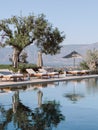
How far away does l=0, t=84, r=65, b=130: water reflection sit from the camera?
982cm

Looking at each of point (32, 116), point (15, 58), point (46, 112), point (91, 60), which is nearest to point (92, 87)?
point (46, 112)

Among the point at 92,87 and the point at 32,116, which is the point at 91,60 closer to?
the point at 92,87

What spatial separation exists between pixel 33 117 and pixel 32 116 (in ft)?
0.60

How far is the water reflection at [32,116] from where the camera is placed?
387 inches

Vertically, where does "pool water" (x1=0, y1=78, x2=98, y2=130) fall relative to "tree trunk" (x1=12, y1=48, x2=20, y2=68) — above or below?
below

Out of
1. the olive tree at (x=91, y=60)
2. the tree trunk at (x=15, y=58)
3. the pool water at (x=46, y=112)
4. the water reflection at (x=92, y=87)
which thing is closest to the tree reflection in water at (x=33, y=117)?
the pool water at (x=46, y=112)

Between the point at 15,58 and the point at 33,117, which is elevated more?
the point at 15,58

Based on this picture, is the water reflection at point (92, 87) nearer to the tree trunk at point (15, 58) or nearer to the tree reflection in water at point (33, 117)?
the tree reflection in water at point (33, 117)

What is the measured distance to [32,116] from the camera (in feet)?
36.5

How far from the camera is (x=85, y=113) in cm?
1181

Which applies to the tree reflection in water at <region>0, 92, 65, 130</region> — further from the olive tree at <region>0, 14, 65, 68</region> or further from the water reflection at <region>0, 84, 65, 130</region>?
the olive tree at <region>0, 14, 65, 68</region>

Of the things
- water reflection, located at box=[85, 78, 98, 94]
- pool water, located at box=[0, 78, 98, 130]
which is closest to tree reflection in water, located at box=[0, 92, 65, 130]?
pool water, located at box=[0, 78, 98, 130]

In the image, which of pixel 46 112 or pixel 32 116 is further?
pixel 46 112

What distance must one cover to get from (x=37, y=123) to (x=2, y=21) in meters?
26.4
